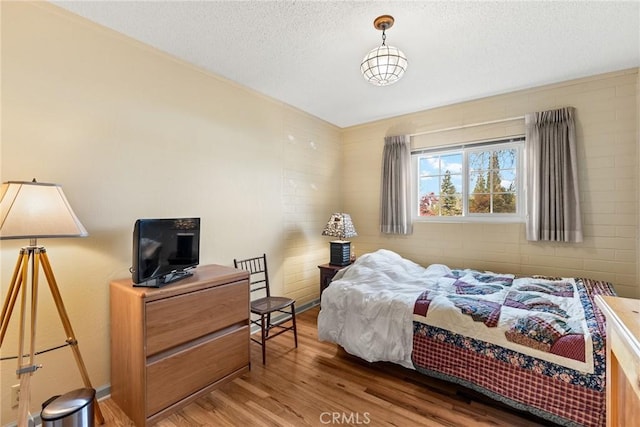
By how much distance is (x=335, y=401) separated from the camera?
6.40 feet

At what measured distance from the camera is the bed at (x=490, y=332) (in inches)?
62.3

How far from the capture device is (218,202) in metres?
2.71

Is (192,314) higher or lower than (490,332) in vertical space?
higher

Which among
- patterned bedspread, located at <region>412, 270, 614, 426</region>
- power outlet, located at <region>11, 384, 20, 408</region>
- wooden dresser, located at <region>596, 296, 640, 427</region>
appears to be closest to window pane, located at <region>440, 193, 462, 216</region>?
patterned bedspread, located at <region>412, 270, 614, 426</region>

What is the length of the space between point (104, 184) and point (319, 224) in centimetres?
256

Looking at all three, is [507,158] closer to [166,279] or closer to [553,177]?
[553,177]

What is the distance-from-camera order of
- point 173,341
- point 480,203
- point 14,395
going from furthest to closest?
point 480,203 → point 173,341 → point 14,395

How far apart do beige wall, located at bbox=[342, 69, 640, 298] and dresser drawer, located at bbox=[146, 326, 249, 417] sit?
247cm

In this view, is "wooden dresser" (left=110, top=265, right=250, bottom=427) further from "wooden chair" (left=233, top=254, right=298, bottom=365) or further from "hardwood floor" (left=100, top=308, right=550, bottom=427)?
"wooden chair" (left=233, top=254, right=298, bottom=365)

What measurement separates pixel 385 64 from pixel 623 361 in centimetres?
184

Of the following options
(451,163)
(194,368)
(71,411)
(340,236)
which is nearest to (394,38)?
(451,163)

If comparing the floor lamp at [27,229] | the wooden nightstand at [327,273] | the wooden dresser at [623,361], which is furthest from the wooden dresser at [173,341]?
the wooden dresser at [623,361]

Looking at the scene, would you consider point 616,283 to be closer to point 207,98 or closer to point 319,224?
point 319,224

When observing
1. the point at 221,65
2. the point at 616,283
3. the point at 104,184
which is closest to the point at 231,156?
the point at 221,65
